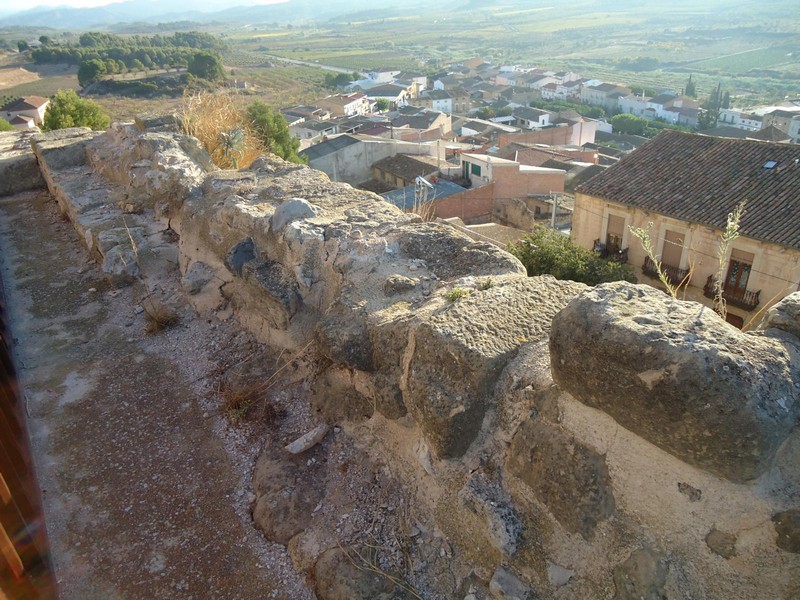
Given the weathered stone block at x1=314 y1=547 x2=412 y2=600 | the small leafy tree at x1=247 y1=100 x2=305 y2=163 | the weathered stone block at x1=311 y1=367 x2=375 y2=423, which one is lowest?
the small leafy tree at x1=247 y1=100 x2=305 y2=163

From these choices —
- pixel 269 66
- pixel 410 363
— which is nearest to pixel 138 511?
pixel 410 363

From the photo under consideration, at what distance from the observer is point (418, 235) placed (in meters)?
4.34

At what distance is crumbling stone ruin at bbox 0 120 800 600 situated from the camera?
7.12 ft

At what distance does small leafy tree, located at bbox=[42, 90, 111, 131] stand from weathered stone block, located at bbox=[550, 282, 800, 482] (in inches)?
598

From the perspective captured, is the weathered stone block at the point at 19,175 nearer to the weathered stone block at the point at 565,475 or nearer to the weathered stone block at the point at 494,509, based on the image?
the weathered stone block at the point at 494,509

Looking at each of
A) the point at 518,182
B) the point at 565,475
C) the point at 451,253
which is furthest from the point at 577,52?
the point at 565,475

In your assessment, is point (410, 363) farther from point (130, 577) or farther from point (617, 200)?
point (617, 200)

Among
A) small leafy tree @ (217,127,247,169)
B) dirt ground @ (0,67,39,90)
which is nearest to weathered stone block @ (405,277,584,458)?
small leafy tree @ (217,127,247,169)

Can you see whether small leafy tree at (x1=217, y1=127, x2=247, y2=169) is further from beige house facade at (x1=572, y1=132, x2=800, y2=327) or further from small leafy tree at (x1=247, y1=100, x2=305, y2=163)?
beige house facade at (x1=572, y1=132, x2=800, y2=327)

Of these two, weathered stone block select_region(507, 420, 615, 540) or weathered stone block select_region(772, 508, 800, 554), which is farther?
weathered stone block select_region(507, 420, 615, 540)

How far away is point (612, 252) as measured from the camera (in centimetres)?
1483

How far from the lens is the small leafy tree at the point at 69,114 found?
47.0 ft

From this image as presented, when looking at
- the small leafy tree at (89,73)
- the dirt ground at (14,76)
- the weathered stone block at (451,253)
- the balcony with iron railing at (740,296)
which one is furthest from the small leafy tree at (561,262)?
A: the dirt ground at (14,76)

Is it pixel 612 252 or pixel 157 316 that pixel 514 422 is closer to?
pixel 157 316
